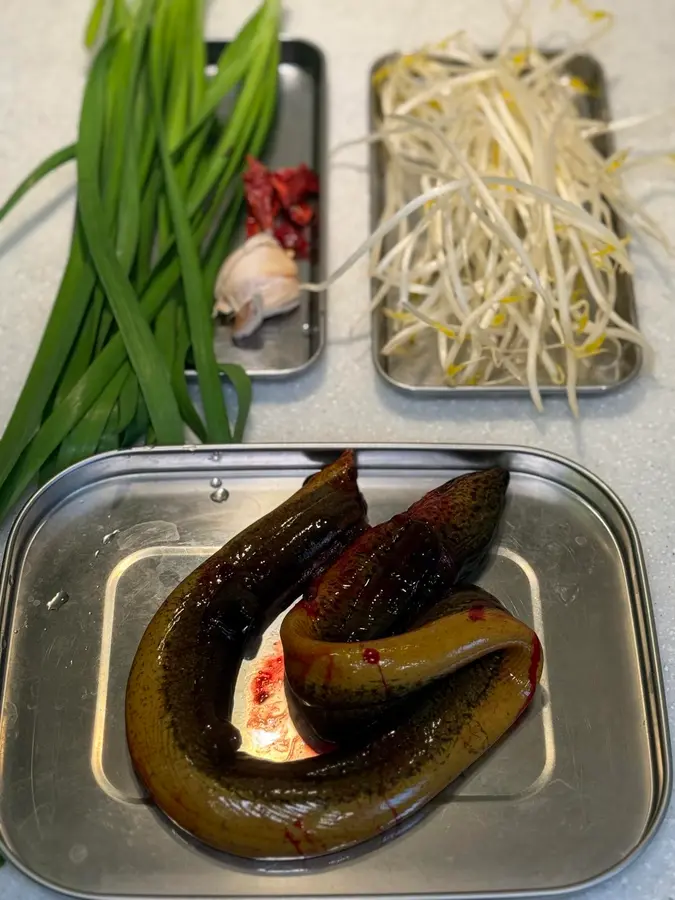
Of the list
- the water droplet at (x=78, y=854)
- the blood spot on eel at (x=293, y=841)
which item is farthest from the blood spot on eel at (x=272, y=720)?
the water droplet at (x=78, y=854)

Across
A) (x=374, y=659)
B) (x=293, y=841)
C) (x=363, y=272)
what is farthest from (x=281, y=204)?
(x=293, y=841)

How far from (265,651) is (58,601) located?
0.33m

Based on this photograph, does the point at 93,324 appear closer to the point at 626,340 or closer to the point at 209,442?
the point at 209,442

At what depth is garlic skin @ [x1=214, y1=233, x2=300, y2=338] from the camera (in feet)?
5.05

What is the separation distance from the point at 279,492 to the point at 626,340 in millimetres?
714

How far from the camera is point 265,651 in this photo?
1.21 metres

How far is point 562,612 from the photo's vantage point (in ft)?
4.15

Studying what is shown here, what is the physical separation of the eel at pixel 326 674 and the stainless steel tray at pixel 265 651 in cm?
7

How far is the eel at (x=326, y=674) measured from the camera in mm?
1020

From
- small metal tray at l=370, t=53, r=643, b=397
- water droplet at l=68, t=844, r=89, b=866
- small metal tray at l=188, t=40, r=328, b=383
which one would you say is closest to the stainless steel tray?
water droplet at l=68, t=844, r=89, b=866

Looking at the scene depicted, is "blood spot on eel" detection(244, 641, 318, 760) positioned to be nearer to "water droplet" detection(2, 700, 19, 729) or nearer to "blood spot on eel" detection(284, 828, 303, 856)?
"blood spot on eel" detection(284, 828, 303, 856)

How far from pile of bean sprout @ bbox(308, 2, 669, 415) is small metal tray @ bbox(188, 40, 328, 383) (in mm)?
130

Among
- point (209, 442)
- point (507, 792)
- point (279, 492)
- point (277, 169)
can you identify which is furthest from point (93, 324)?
point (507, 792)

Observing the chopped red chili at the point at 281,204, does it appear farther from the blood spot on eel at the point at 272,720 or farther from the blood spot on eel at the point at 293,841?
the blood spot on eel at the point at 293,841
